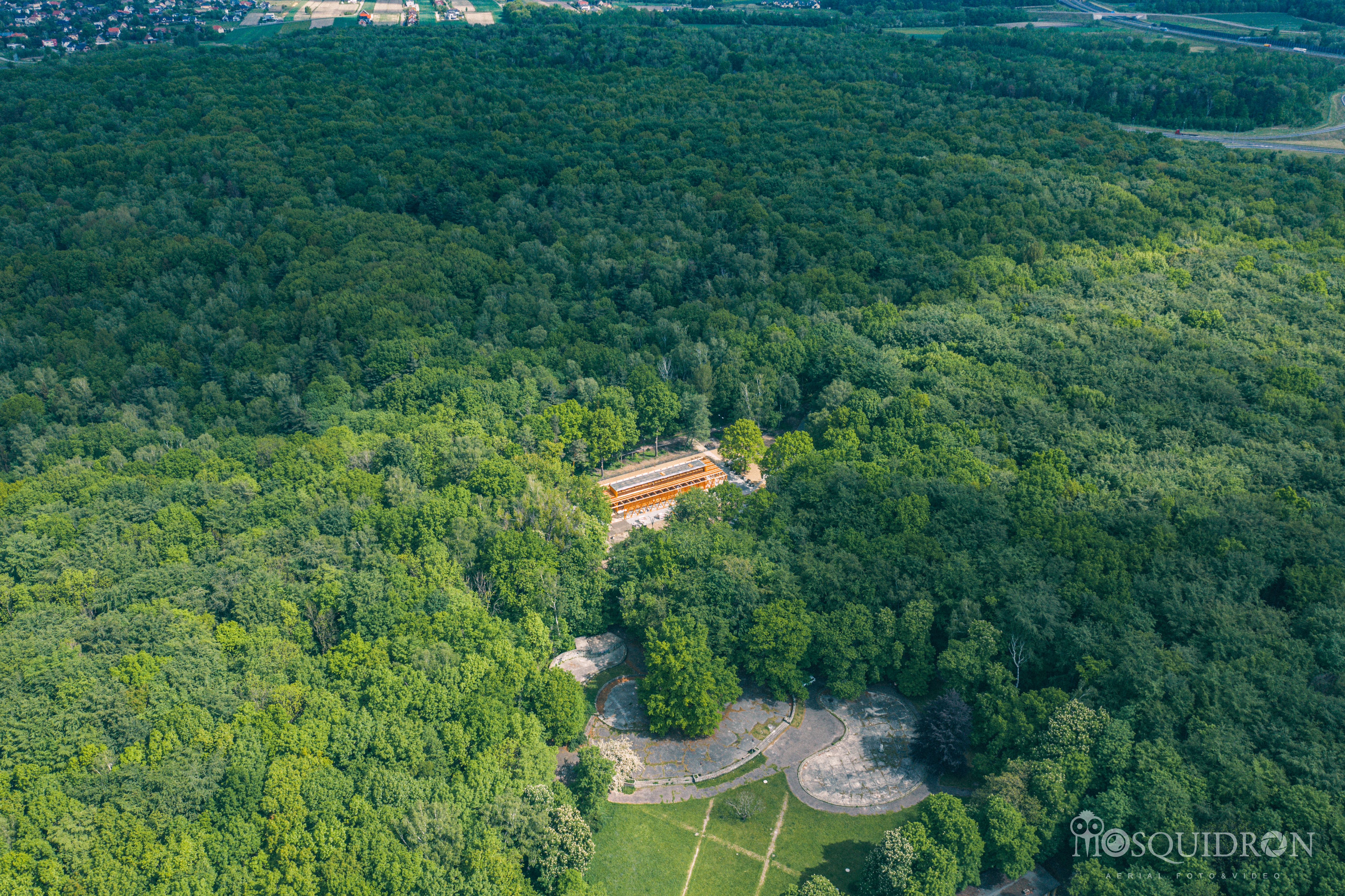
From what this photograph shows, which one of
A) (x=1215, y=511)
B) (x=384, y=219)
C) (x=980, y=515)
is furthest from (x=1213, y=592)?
(x=384, y=219)

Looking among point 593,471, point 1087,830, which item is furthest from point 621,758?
point 593,471

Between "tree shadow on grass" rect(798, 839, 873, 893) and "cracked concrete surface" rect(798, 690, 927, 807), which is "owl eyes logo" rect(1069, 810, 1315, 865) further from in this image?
"tree shadow on grass" rect(798, 839, 873, 893)

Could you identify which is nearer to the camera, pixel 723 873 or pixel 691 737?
pixel 723 873

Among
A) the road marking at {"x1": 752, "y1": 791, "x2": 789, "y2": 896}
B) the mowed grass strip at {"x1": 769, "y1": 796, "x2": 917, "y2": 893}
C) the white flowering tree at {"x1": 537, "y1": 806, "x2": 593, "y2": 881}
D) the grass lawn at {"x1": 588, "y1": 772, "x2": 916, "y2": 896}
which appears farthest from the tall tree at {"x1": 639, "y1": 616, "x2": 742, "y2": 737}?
the white flowering tree at {"x1": 537, "y1": 806, "x2": 593, "y2": 881}

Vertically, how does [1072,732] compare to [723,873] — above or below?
above

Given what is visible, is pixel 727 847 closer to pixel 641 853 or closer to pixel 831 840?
pixel 641 853

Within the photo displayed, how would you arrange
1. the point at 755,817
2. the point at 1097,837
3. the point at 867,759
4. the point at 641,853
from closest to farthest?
the point at 1097,837 < the point at 641,853 < the point at 755,817 < the point at 867,759

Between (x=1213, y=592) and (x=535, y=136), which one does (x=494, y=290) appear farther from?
(x=1213, y=592)

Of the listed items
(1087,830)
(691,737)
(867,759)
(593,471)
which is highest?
(593,471)
